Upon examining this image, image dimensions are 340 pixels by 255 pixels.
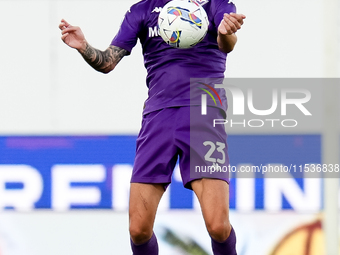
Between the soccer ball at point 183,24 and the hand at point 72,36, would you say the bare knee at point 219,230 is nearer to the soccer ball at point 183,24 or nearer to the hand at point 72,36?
the soccer ball at point 183,24

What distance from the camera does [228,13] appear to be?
2.98 m

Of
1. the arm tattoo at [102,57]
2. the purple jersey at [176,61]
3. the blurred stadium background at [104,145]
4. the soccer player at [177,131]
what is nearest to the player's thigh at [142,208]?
the soccer player at [177,131]

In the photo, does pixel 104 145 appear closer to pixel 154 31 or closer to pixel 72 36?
pixel 154 31

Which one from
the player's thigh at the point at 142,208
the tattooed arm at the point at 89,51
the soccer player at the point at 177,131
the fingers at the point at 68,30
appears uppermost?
the fingers at the point at 68,30

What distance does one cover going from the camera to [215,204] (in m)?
2.91

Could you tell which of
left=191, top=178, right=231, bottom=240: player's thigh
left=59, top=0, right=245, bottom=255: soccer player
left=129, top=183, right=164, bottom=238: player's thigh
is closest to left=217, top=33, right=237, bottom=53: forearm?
left=59, top=0, right=245, bottom=255: soccer player

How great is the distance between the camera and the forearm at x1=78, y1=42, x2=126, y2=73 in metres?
3.01

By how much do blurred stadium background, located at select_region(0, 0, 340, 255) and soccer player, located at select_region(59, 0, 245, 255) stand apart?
4.75ft

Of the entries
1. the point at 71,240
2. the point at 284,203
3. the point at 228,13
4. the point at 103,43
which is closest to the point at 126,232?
the point at 71,240

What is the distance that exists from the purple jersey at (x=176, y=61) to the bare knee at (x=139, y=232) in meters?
0.61

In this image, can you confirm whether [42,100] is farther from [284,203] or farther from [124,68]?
[284,203]

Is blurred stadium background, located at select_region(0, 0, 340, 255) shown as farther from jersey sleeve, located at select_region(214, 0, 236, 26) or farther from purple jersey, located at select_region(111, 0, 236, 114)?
jersey sleeve, located at select_region(214, 0, 236, 26)

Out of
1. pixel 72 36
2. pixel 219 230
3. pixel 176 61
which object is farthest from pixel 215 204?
pixel 72 36

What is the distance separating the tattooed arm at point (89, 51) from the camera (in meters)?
2.91
